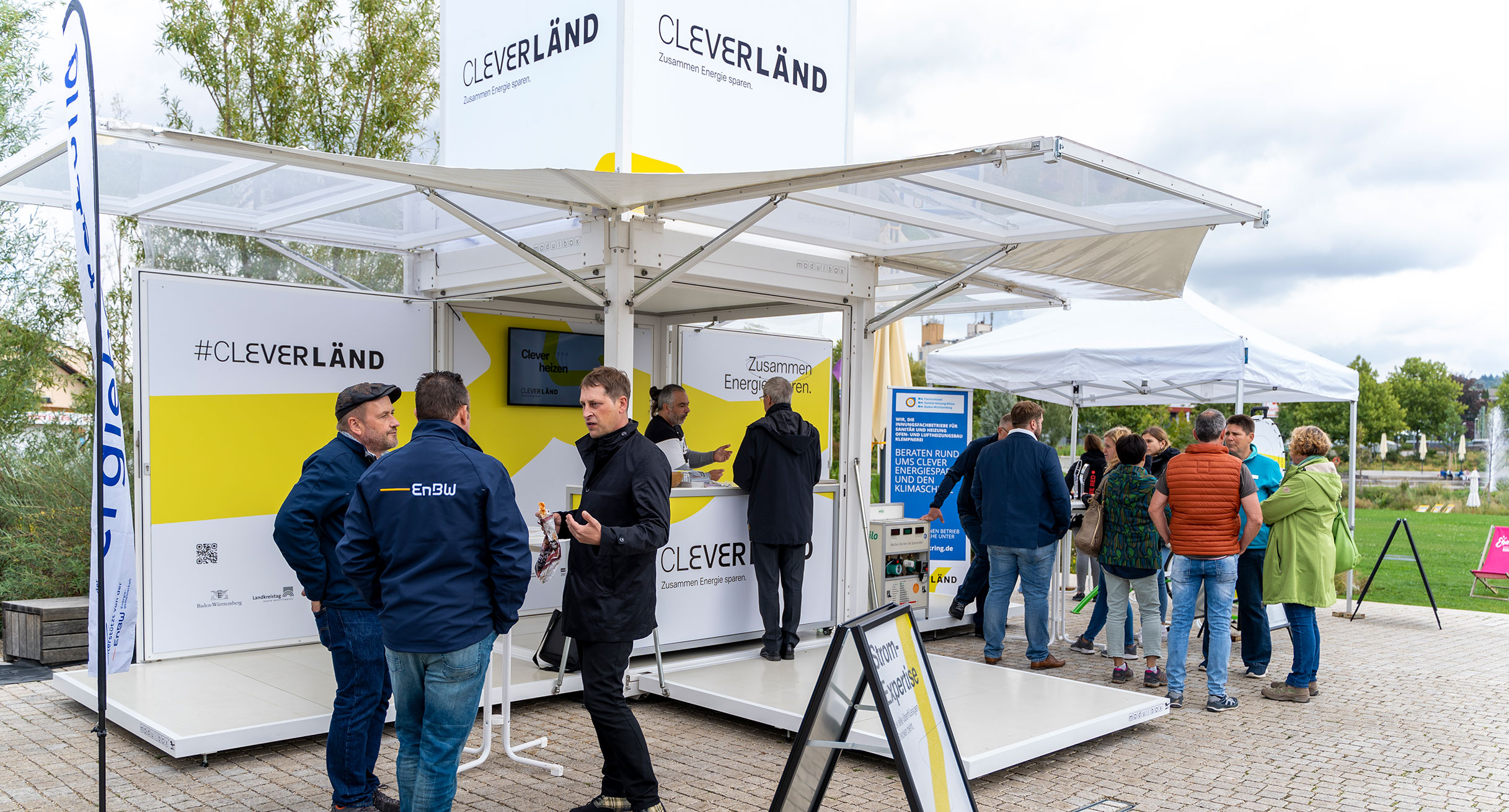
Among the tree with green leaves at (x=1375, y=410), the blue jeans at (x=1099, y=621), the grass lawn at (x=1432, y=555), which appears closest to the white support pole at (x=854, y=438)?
the blue jeans at (x=1099, y=621)

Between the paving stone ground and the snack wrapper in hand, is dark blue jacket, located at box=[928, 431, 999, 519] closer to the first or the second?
the paving stone ground

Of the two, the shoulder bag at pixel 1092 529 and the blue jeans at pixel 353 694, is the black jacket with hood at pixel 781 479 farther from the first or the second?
the blue jeans at pixel 353 694

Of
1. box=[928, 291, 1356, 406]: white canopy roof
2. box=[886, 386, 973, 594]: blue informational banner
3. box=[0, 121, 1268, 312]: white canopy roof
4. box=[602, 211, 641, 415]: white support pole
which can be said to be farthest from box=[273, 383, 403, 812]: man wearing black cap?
box=[928, 291, 1356, 406]: white canopy roof

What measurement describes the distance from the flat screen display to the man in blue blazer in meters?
2.84

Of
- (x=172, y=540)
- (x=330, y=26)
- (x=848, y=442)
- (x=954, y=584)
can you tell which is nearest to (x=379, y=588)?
(x=172, y=540)

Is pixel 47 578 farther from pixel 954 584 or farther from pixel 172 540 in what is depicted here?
pixel 954 584

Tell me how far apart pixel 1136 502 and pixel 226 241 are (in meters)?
6.03

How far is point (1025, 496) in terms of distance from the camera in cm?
635

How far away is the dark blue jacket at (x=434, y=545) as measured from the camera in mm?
2986

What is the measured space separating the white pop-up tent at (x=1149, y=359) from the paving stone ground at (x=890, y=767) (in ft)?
7.31

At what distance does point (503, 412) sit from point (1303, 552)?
200 inches

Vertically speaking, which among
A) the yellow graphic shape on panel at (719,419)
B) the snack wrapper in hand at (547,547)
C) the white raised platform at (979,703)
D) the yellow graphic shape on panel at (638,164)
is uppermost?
the yellow graphic shape on panel at (638,164)

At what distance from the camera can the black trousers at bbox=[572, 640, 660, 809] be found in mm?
3562

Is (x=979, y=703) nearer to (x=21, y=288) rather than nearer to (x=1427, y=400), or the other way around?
(x=21, y=288)
